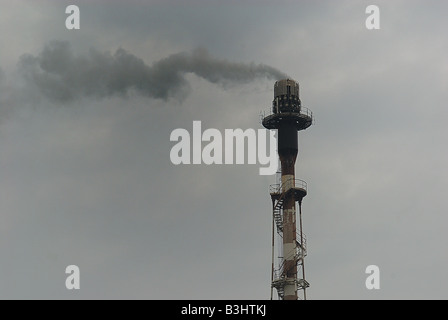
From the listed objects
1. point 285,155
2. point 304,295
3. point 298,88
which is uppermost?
point 298,88
